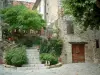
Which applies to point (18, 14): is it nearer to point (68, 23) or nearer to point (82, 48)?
point (68, 23)

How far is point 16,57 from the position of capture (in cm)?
1892

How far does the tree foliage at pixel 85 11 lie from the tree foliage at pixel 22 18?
28.3 ft

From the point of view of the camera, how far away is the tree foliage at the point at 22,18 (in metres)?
23.2

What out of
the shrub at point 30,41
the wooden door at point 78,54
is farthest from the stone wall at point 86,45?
the shrub at point 30,41

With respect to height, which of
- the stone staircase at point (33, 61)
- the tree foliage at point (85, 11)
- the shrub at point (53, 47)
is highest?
the tree foliage at point (85, 11)

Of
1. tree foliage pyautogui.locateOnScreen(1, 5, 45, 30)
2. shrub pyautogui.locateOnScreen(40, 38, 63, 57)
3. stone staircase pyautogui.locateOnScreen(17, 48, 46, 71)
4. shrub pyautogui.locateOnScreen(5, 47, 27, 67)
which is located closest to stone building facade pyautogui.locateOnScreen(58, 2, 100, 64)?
shrub pyautogui.locateOnScreen(40, 38, 63, 57)

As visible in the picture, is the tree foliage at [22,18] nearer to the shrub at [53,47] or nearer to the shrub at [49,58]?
the shrub at [53,47]

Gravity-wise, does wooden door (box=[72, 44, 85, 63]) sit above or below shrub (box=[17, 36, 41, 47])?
below

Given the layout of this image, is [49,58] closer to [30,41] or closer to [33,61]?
[33,61]

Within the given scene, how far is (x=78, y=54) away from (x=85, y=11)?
25.9 feet

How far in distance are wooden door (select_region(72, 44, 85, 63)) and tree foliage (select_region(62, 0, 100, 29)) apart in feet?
19.6

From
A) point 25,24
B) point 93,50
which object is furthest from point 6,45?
point 93,50

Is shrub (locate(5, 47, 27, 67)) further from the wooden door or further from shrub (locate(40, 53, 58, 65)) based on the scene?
the wooden door

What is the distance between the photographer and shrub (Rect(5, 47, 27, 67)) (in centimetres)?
1881
